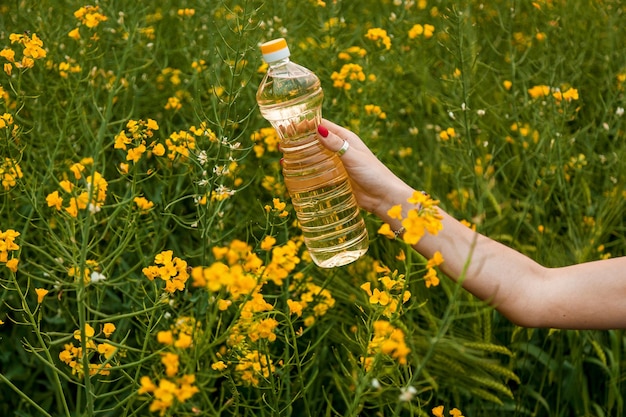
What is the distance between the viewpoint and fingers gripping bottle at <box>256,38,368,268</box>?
191 centimetres

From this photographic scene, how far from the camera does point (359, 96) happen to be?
2809 mm

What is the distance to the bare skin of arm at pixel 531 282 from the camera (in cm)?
162

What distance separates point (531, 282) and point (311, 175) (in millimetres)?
576

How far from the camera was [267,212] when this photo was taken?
1907 millimetres

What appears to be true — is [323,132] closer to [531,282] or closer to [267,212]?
[267,212]

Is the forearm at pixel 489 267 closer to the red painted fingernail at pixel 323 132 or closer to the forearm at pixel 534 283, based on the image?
the forearm at pixel 534 283

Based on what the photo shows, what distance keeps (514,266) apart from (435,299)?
872 mm

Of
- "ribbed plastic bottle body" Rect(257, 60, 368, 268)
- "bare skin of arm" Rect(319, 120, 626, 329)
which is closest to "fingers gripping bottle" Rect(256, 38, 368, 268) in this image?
"ribbed plastic bottle body" Rect(257, 60, 368, 268)

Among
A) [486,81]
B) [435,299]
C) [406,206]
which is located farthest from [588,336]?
[486,81]

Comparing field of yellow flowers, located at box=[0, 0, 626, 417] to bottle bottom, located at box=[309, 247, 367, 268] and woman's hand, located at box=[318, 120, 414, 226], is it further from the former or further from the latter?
woman's hand, located at box=[318, 120, 414, 226]

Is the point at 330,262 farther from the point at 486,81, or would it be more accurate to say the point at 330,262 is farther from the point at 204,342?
the point at 486,81

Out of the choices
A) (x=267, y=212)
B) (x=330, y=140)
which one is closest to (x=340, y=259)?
(x=267, y=212)

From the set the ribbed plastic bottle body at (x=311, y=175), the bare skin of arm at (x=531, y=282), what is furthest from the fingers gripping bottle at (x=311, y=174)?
the bare skin of arm at (x=531, y=282)

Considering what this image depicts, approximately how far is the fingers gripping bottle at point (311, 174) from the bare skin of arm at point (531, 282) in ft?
0.72
